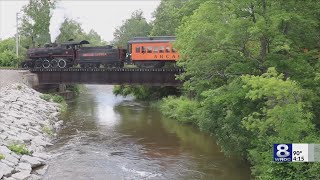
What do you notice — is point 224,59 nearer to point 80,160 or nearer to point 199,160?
point 199,160

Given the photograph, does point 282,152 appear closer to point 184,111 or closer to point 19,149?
point 19,149

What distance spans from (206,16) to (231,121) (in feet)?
15.9

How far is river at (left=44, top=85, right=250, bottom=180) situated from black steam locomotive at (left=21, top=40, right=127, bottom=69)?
7935 millimetres

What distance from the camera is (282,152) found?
13.0m

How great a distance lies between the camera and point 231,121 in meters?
16.7

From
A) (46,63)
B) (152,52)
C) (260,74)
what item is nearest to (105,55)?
(152,52)

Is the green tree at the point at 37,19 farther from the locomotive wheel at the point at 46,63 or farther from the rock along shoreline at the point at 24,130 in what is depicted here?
the rock along shoreline at the point at 24,130

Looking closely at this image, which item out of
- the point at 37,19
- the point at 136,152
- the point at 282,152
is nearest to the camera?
the point at 282,152

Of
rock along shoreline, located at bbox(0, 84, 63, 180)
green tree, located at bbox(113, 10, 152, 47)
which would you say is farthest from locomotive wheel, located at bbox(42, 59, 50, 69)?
green tree, located at bbox(113, 10, 152, 47)

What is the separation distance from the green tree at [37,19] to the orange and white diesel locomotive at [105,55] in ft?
59.9

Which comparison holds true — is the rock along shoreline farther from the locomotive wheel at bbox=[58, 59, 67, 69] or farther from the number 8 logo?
the number 8 logo

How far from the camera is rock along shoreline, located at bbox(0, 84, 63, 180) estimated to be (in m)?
15.9

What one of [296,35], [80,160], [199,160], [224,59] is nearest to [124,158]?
[80,160]

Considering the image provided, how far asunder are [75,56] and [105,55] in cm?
361
